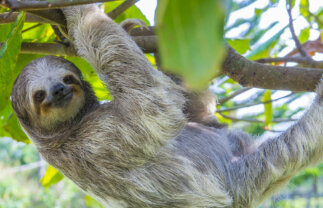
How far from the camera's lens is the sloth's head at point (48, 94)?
163 inches

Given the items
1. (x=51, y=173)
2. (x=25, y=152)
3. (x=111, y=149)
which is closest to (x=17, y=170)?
(x=25, y=152)

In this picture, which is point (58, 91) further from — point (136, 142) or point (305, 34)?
point (305, 34)

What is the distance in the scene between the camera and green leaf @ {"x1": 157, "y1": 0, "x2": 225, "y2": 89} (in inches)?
32.5

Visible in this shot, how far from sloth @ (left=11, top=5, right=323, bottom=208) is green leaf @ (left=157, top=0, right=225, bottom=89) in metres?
2.96

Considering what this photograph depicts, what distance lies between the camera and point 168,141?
13.1ft

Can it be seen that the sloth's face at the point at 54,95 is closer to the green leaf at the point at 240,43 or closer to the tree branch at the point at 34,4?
the tree branch at the point at 34,4

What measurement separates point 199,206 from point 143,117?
3.83 ft

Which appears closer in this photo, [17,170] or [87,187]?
[87,187]

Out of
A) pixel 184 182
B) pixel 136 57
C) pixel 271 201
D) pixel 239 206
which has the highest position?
pixel 136 57

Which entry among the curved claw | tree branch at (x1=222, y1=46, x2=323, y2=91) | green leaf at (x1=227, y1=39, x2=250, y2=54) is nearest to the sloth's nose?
the curved claw

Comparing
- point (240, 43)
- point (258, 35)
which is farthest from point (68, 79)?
point (258, 35)

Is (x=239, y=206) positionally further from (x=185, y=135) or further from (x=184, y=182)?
(x=185, y=135)

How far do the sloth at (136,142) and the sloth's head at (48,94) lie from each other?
0.05ft

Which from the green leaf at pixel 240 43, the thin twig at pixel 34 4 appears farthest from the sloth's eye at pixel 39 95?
the green leaf at pixel 240 43
